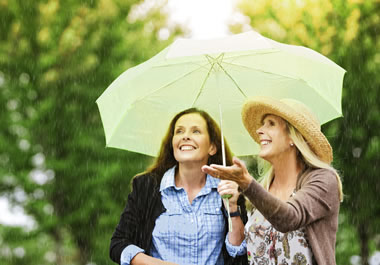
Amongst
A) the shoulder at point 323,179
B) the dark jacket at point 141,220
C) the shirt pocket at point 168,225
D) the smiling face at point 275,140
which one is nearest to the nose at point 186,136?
the dark jacket at point 141,220

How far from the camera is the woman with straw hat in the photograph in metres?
3.27

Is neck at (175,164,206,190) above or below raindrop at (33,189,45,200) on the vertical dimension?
above

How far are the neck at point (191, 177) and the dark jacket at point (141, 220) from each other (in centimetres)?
20

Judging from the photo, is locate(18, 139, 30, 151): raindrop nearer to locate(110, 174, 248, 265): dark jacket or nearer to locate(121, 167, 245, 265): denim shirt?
locate(110, 174, 248, 265): dark jacket

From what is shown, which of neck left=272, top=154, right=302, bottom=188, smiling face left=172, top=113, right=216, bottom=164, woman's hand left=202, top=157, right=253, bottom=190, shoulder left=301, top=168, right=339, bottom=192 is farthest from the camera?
smiling face left=172, top=113, right=216, bottom=164

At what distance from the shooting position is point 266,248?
3793mm

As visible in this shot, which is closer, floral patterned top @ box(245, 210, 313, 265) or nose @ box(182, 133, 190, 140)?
A: floral patterned top @ box(245, 210, 313, 265)

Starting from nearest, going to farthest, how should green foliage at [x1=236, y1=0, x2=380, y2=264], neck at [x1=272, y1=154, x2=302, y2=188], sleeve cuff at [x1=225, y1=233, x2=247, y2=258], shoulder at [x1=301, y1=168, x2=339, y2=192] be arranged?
shoulder at [x1=301, y1=168, x2=339, y2=192] → neck at [x1=272, y1=154, x2=302, y2=188] → sleeve cuff at [x1=225, y1=233, x2=247, y2=258] → green foliage at [x1=236, y1=0, x2=380, y2=264]

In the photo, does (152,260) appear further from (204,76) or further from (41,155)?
(41,155)

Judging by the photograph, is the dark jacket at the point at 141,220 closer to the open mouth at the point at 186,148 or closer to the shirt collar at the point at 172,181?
the shirt collar at the point at 172,181

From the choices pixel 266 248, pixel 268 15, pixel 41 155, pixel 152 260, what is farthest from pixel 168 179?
pixel 268 15

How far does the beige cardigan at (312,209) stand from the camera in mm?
3238

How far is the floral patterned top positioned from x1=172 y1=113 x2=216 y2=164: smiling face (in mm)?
640

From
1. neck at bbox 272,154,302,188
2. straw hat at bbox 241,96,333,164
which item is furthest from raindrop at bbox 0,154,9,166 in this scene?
neck at bbox 272,154,302,188
